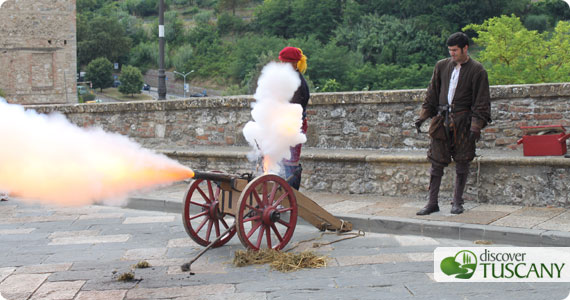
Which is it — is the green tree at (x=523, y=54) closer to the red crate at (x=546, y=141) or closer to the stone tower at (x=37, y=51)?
the stone tower at (x=37, y=51)

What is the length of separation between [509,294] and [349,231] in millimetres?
2668

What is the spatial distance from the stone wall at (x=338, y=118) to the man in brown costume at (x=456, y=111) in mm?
1930

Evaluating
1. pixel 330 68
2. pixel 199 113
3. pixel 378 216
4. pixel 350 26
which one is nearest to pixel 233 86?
pixel 330 68

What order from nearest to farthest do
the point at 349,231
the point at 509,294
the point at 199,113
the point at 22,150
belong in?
the point at 509,294
the point at 22,150
the point at 349,231
the point at 199,113

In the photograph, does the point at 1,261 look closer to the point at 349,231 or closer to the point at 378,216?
the point at 349,231

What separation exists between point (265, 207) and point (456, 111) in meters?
2.54

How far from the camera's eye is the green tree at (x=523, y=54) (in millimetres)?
39219

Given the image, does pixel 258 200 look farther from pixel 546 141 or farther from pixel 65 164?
pixel 546 141

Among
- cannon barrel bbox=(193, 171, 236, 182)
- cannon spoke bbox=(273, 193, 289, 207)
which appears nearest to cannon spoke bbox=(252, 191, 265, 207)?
cannon spoke bbox=(273, 193, 289, 207)

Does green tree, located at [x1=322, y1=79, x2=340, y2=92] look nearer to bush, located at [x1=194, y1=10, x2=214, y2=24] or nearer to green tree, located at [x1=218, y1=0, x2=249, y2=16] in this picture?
bush, located at [x1=194, y1=10, x2=214, y2=24]

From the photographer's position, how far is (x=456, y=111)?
7.10 meters

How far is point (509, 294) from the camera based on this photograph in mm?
4551

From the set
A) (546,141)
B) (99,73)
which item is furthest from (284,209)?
(99,73)

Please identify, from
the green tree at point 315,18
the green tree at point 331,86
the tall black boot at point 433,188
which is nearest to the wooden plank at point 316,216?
the tall black boot at point 433,188
